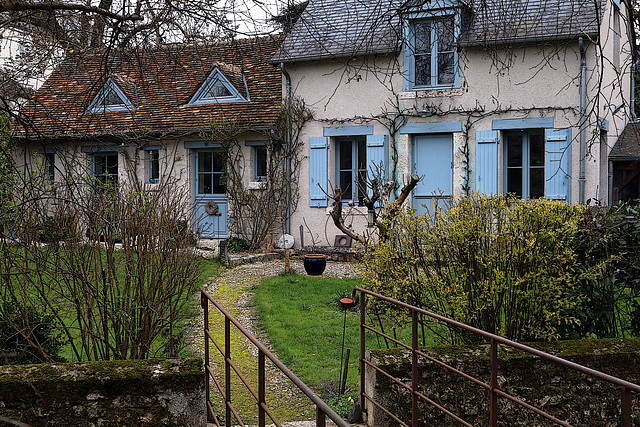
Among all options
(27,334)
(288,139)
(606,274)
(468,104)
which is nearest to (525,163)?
(468,104)

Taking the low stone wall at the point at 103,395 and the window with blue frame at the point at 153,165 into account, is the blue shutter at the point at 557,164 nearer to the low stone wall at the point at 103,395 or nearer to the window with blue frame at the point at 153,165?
the window with blue frame at the point at 153,165

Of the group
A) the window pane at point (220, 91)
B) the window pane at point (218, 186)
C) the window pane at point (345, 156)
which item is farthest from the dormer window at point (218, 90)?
the window pane at point (345, 156)

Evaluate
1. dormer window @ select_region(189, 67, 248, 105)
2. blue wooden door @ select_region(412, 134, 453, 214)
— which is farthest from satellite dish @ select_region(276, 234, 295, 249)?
dormer window @ select_region(189, 67, 248, 105)

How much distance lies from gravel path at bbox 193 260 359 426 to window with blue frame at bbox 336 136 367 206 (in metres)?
1.95

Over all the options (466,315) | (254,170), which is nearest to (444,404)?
(466,315)

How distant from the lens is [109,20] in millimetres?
5539

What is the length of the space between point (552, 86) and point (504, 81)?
98cm

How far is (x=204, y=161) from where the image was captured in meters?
16.2

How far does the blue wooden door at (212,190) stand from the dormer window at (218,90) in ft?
4.45

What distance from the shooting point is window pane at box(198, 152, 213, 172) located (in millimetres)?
16109

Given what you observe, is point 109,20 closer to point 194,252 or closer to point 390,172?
point 194,252

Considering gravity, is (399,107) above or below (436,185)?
above

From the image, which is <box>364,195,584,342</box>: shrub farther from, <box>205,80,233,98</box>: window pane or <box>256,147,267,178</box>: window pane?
<box>205,80,233,98</box>: window pane

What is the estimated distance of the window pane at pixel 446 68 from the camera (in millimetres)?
13906
